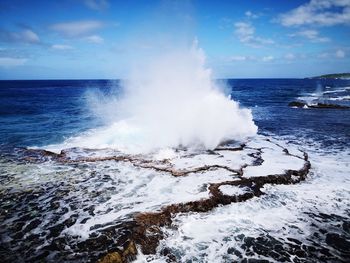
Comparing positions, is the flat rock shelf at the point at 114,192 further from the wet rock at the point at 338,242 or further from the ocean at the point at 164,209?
the wet rock at the point at 338,242

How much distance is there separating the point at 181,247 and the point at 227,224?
1.70m

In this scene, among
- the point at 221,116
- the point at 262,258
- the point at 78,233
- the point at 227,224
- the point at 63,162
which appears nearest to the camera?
the point at 262,258

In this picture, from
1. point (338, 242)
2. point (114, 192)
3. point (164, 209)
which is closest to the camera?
point (338, 242)

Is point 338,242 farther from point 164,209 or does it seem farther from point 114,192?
point 114,192

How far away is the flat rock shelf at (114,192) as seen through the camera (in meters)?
7.01

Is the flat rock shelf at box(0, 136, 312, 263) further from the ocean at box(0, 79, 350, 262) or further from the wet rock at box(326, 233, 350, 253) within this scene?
the wet rock at box(326, 233, 350, 253)

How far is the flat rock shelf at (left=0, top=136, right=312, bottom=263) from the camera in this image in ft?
23.0

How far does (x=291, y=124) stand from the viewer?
2522 cm

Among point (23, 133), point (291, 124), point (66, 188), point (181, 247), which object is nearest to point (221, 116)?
point (291, 124)

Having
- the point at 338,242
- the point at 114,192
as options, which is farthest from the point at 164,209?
the point at 338,242

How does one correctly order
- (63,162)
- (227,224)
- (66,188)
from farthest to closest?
(63,162), (66,188), (227,224)

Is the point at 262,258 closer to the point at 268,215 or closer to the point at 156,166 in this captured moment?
the point at 268,215

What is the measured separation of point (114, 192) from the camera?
10102 mm

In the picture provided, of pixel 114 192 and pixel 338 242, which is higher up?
pixel 114 192
